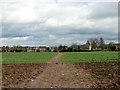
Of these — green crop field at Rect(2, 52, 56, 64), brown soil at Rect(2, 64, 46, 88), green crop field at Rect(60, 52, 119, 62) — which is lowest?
green crop field at Rect(2, 52, 56, 64)

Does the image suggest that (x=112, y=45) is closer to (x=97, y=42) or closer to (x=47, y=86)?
(x=97, y=42)

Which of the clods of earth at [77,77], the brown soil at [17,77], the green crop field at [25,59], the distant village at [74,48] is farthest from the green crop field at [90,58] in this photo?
the distant village at [74,48]

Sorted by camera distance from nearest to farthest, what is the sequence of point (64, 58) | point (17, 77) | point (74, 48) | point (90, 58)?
1. point (17, 77)
2. point (90, 58)
3. point (64, 58)
4. point (74, 48)

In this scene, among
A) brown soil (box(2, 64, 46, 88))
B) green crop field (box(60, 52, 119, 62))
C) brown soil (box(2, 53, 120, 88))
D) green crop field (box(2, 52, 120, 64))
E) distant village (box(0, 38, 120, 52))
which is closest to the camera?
brown soil (box(2, 53, 120, 88))

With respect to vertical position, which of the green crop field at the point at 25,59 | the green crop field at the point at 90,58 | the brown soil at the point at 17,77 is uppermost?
the brown soil at the point at 17,77

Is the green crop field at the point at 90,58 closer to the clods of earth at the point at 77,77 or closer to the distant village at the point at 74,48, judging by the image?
the clods of earth at the point at 77,77

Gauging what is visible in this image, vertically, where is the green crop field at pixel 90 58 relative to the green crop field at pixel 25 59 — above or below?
above

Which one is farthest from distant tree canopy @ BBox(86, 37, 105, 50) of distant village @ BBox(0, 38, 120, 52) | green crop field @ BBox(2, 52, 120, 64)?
green crop field @ BBox(2, 52, 120, 64)

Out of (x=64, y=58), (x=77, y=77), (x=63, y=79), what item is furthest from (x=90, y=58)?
(x=63, y=79)

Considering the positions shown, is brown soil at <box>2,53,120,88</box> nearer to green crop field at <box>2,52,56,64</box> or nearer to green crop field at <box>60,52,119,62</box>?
green crop field at <box>60,52,119,62</box>

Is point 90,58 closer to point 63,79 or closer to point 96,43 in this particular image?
point 63,79

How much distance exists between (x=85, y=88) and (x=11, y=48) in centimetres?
17761

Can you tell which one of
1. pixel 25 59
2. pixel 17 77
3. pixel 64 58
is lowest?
pixel 25 59

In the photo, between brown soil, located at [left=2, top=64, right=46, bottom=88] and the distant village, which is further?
the distant village
